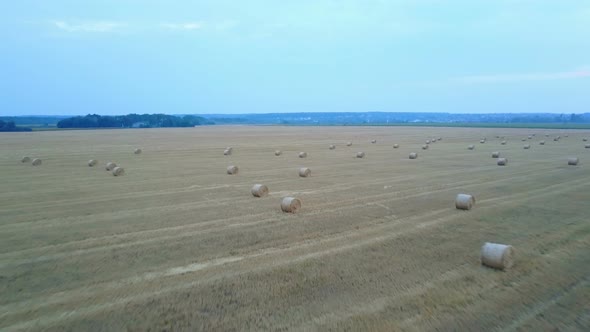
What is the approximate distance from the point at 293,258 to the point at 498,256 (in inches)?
130

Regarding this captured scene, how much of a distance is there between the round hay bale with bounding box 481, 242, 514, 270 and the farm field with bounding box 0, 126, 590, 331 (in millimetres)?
115

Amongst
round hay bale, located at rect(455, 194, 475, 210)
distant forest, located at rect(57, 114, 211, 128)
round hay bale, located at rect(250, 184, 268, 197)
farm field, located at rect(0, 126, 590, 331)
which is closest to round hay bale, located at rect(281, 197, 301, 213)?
farm field, located at rect(0, 126, 590, 331)

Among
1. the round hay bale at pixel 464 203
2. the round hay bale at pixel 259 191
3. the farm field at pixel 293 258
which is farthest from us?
the round hay bale at pixel 259 191

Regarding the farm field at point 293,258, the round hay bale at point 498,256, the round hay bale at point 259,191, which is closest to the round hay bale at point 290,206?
the farm field at point 293,258

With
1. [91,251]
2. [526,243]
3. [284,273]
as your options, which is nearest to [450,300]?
[284,273]

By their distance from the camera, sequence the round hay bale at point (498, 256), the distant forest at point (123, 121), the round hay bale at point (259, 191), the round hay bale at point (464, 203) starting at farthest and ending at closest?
the distant forest at point (123, 121) → the round hay bale at point (259, 191) → the round hay bale at point (464, 203) → the round hay bale at point (498, 256)

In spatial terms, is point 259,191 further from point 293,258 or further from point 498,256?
point 498,256

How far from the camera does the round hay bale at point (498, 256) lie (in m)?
6.97

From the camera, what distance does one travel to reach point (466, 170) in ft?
63.0

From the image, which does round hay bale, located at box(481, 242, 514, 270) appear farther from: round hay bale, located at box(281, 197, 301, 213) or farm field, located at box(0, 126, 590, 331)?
round hay bale, located at box(281, 197, 301, 213)

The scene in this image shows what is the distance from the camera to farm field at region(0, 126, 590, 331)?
18.2 feet

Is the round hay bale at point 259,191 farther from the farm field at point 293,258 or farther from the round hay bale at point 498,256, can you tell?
the round hay bale at point 498,256

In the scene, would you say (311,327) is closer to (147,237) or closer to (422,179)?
(147,237)

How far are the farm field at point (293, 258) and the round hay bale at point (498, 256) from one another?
0.11m
